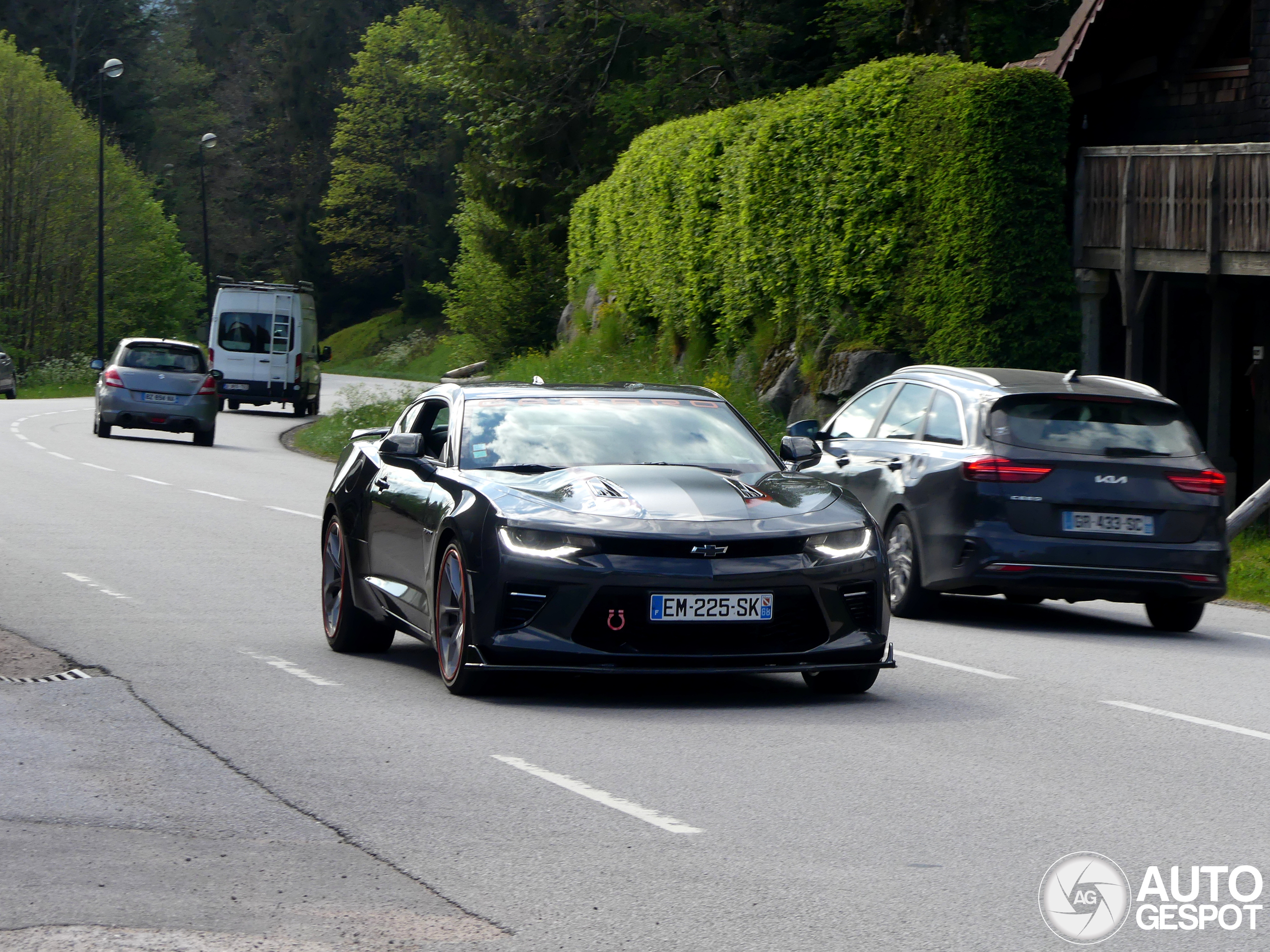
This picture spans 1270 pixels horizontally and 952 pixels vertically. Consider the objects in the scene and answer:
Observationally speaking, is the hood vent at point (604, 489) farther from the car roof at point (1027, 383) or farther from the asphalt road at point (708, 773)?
the car roof at point (1027, 383)

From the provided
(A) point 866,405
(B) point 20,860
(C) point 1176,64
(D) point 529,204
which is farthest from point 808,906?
(D) point 529,204

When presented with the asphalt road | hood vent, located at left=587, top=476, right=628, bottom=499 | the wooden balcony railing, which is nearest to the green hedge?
the wooden balcony railing

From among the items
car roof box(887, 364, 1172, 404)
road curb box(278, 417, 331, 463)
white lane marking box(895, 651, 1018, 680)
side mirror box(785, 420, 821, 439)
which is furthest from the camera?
road curb box(278, 417, 331, 463)

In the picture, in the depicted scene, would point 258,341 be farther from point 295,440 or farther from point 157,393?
point 157,393

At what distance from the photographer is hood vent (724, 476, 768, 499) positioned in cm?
882

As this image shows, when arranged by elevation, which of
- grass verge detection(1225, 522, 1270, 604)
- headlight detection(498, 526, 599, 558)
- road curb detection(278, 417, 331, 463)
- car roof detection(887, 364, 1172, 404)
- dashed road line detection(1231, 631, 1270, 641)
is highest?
car roof detection(887, 364, 1172, 404)

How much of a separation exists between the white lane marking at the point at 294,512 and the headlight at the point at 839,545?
11.0 m

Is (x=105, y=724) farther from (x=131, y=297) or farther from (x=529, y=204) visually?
(x=131, y=297)

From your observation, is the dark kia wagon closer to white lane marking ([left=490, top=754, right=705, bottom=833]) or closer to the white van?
white lane marking ([left=490, top=754, right=705, bottom=833])

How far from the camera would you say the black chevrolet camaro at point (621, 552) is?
8336 mm

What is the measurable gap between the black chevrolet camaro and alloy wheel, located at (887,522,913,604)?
3016 mm

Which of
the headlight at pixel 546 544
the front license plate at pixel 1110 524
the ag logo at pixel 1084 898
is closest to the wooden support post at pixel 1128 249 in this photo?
the front license plate at pixel 1110 524

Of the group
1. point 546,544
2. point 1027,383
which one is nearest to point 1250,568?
point 1027,383

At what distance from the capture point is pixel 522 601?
8.35 meters
